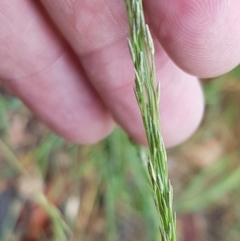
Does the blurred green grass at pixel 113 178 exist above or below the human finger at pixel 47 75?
below

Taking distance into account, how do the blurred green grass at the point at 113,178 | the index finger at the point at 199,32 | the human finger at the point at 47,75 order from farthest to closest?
the blurred green grass at the point at 113,178 → the human finger at the point at 47,75 → the index finger at the point at 199,32

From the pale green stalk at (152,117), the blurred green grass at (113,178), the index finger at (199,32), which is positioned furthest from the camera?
the blurred green grass at (113,178)

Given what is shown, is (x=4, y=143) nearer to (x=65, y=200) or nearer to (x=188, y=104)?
(x=65, y=200)

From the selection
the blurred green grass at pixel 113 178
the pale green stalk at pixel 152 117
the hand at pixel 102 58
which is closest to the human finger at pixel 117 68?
the hand at pixel 102 58

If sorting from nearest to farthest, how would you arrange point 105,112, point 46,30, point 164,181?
point 164,181 < point 46,30 < point 105,112

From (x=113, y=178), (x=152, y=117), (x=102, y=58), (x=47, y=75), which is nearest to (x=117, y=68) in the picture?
(x=102, y=58)

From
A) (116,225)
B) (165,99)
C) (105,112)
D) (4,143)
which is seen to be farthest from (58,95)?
(116,225)

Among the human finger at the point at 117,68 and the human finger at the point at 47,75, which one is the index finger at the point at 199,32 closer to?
the human finger at the point at 117,68
